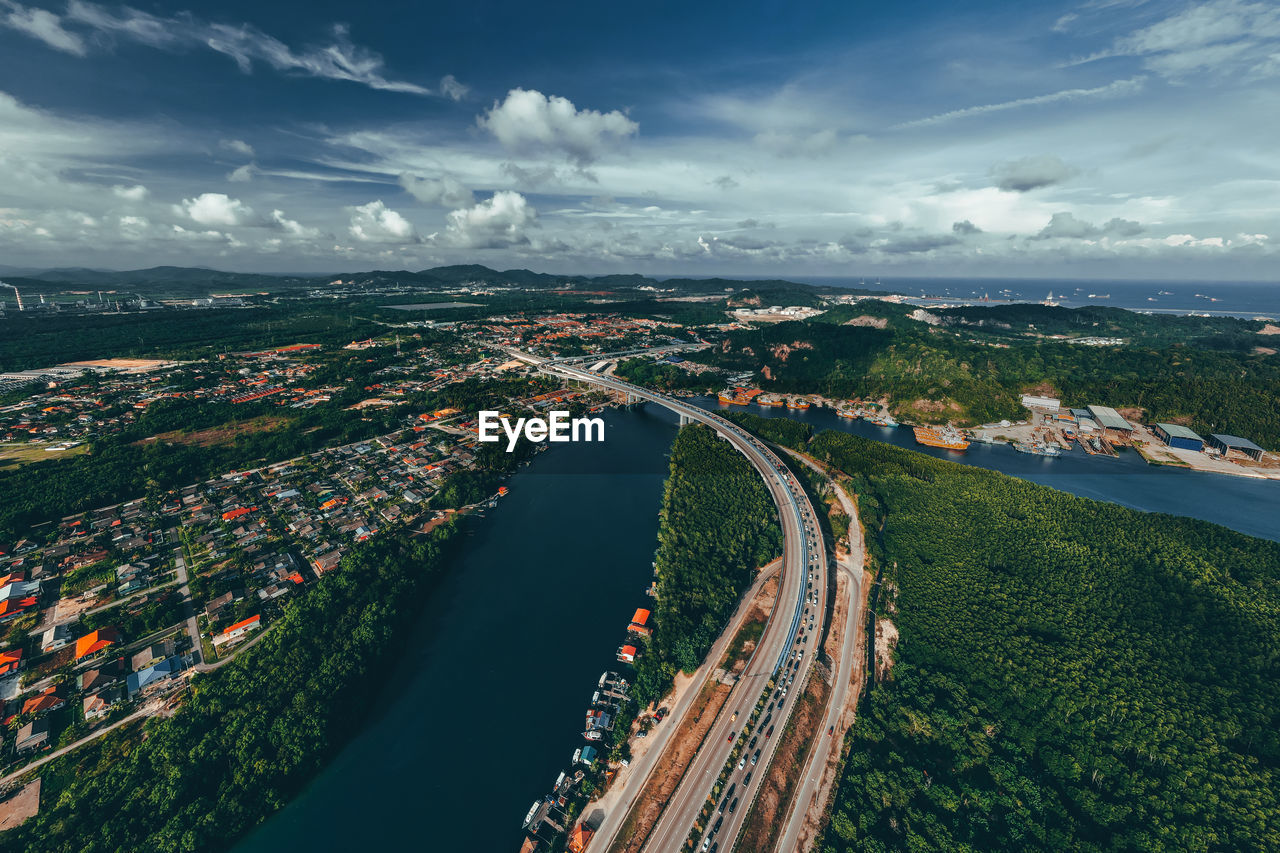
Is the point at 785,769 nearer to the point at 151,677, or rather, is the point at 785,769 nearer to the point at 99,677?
the point at 151,677

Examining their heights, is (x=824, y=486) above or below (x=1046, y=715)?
above

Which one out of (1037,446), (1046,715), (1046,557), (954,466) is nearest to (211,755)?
(1046,715)

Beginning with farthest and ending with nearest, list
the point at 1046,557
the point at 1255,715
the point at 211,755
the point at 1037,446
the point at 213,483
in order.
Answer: the point at 1037,446
the point at 213,483
the point at 1046,557
the point at 1255,715
the point at 211,755

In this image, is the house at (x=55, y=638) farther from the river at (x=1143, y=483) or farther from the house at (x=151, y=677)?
the river at (x=1143, y=483)

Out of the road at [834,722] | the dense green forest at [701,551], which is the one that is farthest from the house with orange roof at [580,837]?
the road at [834,722]

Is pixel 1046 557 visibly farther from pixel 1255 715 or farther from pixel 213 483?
pixel 213 483

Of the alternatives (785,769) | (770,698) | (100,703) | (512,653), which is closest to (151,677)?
(100,703)
